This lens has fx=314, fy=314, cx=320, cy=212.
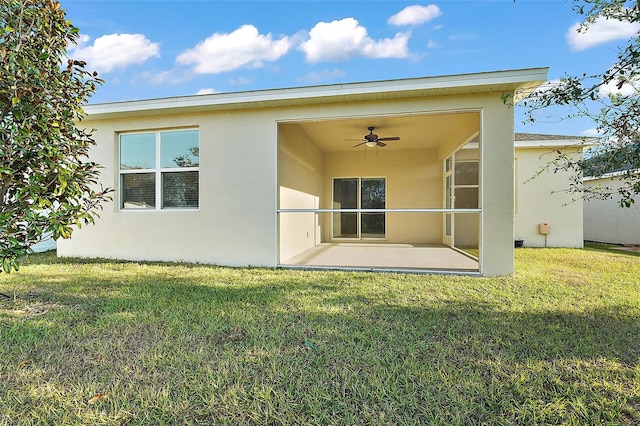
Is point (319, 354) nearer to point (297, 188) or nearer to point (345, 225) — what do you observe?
point (297, 188)

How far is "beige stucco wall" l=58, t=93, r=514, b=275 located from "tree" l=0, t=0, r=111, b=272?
8.83 feet

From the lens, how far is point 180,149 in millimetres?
6133

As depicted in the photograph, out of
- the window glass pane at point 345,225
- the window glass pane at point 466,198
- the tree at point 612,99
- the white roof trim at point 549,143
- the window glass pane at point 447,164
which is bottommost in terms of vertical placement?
the window glass pane at point 345,225

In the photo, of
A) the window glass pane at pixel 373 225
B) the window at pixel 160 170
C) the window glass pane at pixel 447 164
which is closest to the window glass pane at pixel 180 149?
the window at pixel 160 170

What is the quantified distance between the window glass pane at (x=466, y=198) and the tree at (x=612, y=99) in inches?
177

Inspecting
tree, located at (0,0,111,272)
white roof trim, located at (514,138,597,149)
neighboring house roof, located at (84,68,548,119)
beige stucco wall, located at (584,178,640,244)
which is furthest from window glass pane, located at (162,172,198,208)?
beige stucco wall, located at (584,178,640,244)

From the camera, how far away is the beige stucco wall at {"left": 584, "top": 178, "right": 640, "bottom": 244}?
928 centimetres

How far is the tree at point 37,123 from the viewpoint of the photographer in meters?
2.55

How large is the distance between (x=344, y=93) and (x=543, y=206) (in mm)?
7036

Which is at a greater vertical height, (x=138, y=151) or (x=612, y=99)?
(x=138, y=151)

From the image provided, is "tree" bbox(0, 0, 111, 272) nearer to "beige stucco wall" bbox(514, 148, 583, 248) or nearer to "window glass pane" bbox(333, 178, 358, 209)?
"window glass pane" bbox(333, 178, 358, 209)

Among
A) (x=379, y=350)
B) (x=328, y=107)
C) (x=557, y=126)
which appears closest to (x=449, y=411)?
(x=379, y=350)

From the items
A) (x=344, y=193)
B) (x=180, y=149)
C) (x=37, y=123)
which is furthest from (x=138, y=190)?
(x=344, y=193)

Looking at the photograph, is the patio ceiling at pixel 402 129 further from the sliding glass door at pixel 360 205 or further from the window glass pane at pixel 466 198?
the sliding glass door at pixel 360 205
